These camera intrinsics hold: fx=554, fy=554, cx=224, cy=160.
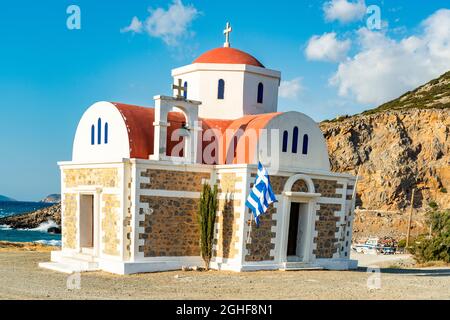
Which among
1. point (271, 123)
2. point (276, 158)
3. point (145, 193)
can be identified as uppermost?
point (271, 123)

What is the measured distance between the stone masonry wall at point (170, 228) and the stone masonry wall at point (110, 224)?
84 centimetres

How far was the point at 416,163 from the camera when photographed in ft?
202

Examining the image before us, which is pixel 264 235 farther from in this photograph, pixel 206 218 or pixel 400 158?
pixel 400 158

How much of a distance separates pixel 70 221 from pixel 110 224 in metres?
2.86

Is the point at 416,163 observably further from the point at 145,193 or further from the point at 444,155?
the point at 145,193

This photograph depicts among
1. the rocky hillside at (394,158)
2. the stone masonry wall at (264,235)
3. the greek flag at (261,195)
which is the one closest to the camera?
the greek flag at (261,195)

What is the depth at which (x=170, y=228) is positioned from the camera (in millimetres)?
17250

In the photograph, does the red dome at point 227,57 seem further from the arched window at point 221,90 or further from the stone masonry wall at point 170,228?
the stone masonry wall at point 170,228

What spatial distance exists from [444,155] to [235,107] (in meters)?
46.5

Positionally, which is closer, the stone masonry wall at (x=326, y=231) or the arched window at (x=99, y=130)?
the arched window at (x=99, y=130)

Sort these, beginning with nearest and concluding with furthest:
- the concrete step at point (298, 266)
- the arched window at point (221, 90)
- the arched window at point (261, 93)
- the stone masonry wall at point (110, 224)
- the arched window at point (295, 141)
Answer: the stone masonry wall at point (110, 224), the concrete step at point (298, 266), the arched window at point (295, 141), the arched window at point (221, 90), the arched window at point (261, 93)

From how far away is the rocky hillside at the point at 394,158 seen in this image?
6006 centimetres

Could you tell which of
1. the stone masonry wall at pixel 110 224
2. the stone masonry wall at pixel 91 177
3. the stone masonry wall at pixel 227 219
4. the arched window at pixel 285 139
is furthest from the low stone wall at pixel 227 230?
the stone masonry wall at pixel 91 177
